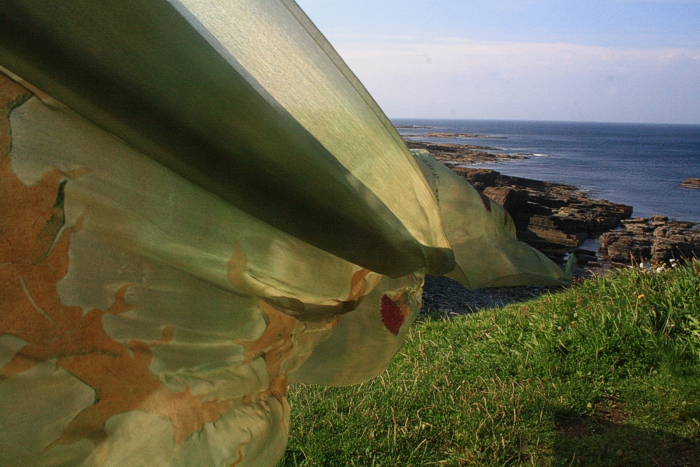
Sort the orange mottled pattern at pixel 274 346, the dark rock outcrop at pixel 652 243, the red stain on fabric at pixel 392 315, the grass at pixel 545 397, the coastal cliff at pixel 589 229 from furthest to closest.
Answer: the coastal cliff at pixel 589 229 → the dark rock outcrop at pixel 652 243 → the grass at pixel 545 397 → the red stain on fabric at pixel 392 315 → the orange mottled pattern at pixel 274 346

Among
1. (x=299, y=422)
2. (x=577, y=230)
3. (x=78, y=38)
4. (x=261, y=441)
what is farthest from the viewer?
(x=577, y=230)

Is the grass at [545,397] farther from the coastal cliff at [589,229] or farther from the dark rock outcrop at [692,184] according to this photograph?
the dark rock outcrop at [692,184]

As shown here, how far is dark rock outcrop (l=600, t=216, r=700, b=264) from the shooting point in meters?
13.3

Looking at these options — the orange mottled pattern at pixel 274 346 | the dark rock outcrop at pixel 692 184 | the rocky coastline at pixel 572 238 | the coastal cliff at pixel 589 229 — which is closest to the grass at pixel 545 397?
the orange mottled pattern at pixel 274 346

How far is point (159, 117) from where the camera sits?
80cm

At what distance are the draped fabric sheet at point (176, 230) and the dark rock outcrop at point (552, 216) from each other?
49.8ft

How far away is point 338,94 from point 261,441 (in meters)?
0.66

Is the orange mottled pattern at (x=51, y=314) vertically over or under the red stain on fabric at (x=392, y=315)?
over

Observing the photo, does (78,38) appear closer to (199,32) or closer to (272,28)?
(199,32)

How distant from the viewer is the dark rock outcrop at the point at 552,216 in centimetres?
1647

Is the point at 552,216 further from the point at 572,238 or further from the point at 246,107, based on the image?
→ the point at 246,107

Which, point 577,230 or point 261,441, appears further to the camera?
point 577,230

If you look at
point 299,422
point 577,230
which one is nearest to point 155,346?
point 299,422

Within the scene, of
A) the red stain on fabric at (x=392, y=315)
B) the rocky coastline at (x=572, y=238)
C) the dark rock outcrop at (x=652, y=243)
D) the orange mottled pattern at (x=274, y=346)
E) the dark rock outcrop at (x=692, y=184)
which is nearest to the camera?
the orange mottled pattern at (x=274, y=346)
